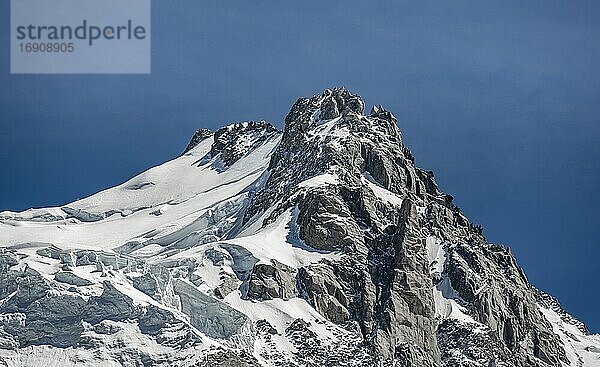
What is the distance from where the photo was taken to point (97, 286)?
506 feet

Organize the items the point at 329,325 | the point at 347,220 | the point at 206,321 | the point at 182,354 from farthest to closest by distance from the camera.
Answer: the point at 347,220 → the point at 329,325 → the point at 206,321 → the point at 182,354

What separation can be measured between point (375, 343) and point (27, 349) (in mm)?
48920

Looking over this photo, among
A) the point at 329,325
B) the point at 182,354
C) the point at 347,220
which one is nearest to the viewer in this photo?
the point at 182,354

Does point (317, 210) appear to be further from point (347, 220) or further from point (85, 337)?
point (85, 337)

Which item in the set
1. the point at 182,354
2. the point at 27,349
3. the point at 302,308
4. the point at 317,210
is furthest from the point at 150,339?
the point at 317,210

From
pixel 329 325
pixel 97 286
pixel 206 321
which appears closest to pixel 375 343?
pixel 329 325

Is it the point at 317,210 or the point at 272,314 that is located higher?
the point at 317,210

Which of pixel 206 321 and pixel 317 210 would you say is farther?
pixel 317 210

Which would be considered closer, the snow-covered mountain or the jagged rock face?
the snow-covered mountain

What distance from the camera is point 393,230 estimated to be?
636 ft

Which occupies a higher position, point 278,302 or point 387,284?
point 387,284

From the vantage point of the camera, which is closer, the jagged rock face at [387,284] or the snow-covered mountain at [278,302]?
the snow-covered mountain at [278,302]

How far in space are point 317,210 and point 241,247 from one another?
19.8m

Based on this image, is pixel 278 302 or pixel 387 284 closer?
pixel 278 302
